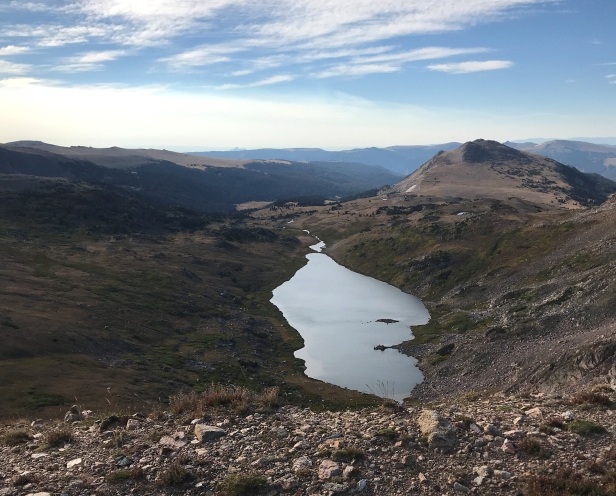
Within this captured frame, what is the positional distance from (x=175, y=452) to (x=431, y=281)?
11291cm

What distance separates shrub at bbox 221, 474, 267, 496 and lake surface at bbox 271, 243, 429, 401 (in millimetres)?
37879

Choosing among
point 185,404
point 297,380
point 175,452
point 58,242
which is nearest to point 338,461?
point 175,452

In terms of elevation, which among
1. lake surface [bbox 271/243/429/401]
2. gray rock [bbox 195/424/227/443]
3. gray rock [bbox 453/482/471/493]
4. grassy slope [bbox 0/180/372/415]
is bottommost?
lake surface [bbox 271/243/429/401]

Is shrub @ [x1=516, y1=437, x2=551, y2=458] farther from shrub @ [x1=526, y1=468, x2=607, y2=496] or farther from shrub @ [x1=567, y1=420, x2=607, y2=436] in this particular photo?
shrub @ [x1=567, y1=420, x2=607, y2=436]

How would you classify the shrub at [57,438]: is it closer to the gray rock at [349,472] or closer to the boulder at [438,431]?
the gray rock at [349,472]

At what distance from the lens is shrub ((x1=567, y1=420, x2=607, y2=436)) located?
60.5 ft

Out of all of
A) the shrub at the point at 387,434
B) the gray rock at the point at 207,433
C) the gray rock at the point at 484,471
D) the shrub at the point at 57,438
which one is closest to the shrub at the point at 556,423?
the gray rock at the point at 484,471

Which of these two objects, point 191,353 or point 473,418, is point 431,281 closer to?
point 191,353

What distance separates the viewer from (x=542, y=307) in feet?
248

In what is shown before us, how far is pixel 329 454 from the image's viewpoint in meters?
18.1

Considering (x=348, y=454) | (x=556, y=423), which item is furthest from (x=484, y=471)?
(x=556, y=423)

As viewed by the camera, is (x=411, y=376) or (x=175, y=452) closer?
(x=175, y=452)

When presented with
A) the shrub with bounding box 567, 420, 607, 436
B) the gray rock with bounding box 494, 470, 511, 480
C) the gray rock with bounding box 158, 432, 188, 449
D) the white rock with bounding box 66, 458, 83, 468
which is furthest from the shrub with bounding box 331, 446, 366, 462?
the white rock with bounding box 66, 458, 83, 468

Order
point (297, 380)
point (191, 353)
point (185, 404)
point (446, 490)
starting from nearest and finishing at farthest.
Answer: point (446, 490) → point (185, 404) → point (297, 380) → point (191, 353)
